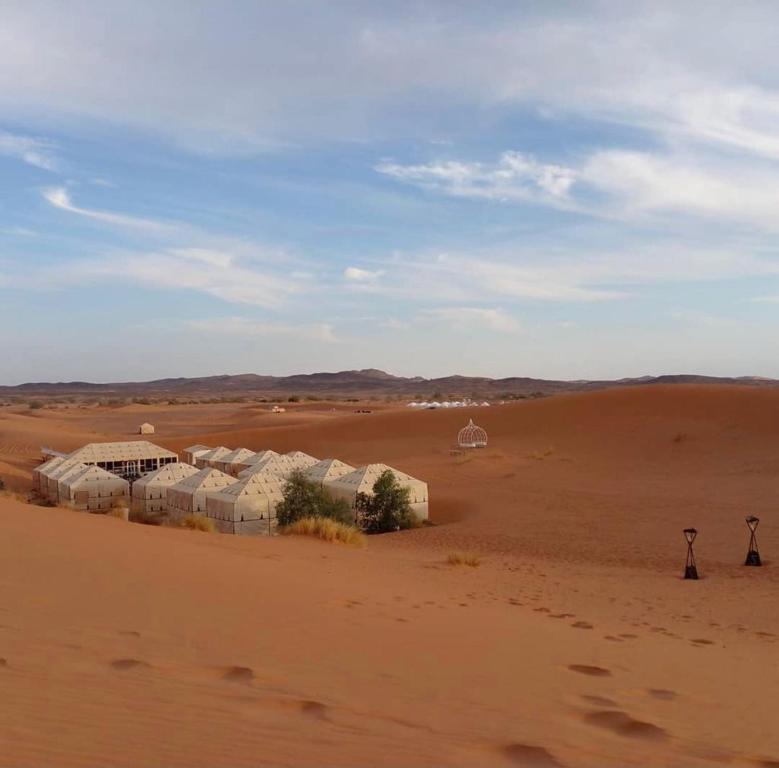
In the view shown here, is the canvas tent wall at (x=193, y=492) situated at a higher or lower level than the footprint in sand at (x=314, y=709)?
lower

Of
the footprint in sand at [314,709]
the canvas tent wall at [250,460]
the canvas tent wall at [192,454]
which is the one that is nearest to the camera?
the footprint in sand at [314,709]

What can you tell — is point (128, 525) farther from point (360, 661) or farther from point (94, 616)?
point (360, 661)

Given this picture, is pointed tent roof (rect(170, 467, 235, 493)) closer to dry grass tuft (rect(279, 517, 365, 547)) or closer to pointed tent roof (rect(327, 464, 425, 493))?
pointed tent roof (rect(327, 464, 425, 493))

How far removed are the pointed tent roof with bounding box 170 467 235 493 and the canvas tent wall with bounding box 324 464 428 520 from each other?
3.42 m

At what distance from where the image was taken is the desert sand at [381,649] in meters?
5.00

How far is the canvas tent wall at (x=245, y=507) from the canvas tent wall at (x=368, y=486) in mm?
2960

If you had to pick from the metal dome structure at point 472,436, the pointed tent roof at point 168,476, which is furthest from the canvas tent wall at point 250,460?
the metal dome structure at point 472,436

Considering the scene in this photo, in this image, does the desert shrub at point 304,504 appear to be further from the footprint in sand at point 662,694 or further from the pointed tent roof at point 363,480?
the footprint in sand at point 662,694

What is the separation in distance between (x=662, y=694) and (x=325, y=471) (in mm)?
20996

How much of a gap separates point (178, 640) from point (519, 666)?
308 centimetres

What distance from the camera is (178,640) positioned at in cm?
709

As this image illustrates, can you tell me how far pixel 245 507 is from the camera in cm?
2200

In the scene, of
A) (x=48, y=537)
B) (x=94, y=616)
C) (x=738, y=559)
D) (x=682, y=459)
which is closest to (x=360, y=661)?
(x=94, y=616)

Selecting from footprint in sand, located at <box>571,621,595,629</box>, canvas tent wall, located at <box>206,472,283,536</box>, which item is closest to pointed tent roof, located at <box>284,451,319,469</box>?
canvas tent wall, located at <box>206,472,283,536</box>
